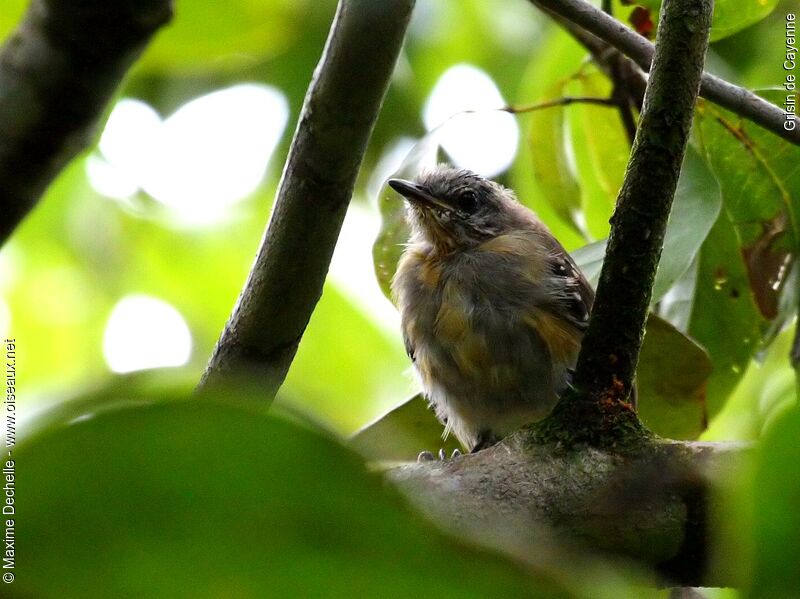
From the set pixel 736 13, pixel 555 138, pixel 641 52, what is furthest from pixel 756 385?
pixel 641 52

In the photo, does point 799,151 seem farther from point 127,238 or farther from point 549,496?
point 127,238

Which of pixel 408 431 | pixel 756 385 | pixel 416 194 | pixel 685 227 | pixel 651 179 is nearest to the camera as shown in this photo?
pixel 651 179

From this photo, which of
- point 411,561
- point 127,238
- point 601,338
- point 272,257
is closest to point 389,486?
point 411,561

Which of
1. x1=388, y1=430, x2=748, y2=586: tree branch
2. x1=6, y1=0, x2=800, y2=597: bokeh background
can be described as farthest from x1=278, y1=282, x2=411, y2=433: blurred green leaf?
x1=388, y1=430, x2=748, y2=586: tree branch

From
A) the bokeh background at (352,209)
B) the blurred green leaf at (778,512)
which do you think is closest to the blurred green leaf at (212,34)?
the bokeh background at (352,209)

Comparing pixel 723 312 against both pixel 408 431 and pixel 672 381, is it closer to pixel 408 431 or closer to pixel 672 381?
pixel 672 381

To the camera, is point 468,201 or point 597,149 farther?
point 468,201

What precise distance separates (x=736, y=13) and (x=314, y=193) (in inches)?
83.2

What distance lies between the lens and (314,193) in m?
2.63

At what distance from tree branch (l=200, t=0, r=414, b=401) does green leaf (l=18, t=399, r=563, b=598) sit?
183 centimetres

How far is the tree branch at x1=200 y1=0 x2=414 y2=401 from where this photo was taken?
2.49 metres

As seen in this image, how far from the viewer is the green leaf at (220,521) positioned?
75cm

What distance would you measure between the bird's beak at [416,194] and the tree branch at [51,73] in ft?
8.05

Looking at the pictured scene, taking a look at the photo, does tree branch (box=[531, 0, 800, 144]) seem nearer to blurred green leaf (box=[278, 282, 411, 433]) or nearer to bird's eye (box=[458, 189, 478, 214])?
bird's eye (box=[458, 189, 478, 214])
